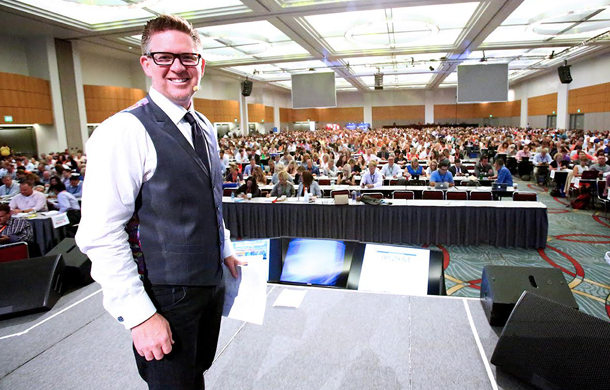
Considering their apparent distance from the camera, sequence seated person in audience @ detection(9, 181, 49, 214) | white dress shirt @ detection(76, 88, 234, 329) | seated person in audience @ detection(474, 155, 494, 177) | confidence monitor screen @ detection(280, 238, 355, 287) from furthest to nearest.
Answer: seated person in audience @ detection(474, 155, 494, 177)
seated person in audience @ detection(9, 181, 49, 214)
confidence monitor screen @ detection(280, 238, 355, 287)
white dress shirt @ detection(76, 88, 234, 329)

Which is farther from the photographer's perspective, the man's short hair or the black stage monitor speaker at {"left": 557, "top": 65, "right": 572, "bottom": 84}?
the black stage monitor speaker at {"left": 557, "top": 65, "right": 572, "bottom": 84}

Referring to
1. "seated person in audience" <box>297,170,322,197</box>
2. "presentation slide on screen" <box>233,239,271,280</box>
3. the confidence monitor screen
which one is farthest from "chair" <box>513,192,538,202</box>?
"presentation slide on screen" <box>233,239,271,280</box>

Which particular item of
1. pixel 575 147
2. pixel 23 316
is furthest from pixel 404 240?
pixel 575 147

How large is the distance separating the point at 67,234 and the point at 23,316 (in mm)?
4519

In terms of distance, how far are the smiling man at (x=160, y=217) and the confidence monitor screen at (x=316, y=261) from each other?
214 cm

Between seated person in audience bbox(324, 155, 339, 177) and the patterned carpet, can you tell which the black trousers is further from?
seated person in audience bbox(324, 155, 339, 177)

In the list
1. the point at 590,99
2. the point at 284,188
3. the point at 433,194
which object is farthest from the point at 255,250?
the point at 590,99

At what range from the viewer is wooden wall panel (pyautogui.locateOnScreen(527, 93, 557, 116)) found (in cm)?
2469

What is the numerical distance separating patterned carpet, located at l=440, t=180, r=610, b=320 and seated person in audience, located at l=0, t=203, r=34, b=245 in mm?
5758

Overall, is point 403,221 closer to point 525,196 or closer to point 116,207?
point 525,196

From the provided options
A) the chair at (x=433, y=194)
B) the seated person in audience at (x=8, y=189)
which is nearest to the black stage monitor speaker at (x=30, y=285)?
the chair at (x=433, y=194)

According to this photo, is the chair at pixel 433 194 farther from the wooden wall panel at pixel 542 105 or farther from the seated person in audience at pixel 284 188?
the wooden wall panel at pixel 542 105

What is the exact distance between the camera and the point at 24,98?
12141mm

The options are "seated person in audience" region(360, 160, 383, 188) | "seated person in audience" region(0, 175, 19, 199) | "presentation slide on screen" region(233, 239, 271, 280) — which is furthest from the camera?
"seated person in audience" region(360, 160, 383, 188)
